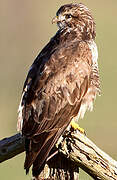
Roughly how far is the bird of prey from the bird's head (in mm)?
216

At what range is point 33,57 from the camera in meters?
18.8

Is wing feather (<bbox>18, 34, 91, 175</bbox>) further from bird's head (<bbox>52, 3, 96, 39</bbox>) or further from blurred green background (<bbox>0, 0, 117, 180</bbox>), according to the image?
blurred green background (<bbox>0, 0, 117, 180</bbox>)

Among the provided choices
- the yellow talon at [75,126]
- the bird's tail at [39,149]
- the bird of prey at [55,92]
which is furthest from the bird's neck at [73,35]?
the bird's tail at [39,149]

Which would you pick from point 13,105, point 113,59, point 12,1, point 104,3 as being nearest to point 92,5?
point 104,3

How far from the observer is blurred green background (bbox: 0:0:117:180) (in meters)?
14.2

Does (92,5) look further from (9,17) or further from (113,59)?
(113,59)

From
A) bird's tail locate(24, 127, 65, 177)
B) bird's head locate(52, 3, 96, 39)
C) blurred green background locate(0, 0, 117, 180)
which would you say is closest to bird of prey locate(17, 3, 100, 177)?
bird's tail locate(24, 127, 65, 177)

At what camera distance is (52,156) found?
6.84 meters

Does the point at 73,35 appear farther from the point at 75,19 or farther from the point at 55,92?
the point at 55,92

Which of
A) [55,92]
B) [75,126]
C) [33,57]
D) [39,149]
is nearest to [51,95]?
[55,92]

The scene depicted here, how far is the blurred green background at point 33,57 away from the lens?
14.2m

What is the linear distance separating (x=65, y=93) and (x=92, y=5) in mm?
17813

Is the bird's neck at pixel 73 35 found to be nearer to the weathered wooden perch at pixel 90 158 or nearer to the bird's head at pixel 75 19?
the bird's head at pixel 75 19

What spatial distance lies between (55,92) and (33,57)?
1147 cm
